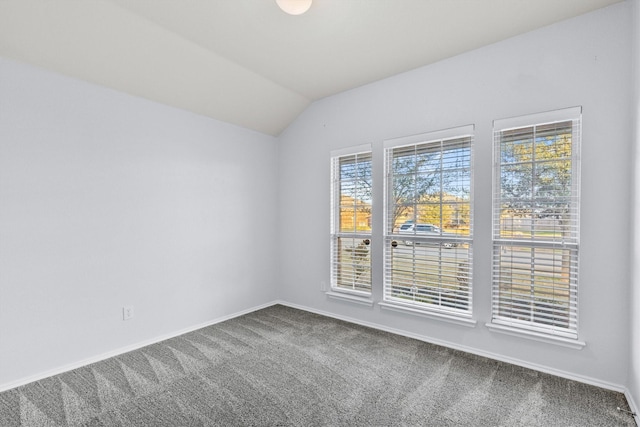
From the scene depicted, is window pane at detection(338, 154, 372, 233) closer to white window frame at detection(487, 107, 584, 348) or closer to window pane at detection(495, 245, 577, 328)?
white window frame at detection(487, 107, 584, 348)

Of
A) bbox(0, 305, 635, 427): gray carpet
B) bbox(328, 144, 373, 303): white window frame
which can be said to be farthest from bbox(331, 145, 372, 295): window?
bbox(0, 305, 635, 427): gray carpet

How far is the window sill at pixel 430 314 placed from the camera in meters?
2.83

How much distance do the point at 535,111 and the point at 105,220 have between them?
3.88 meters

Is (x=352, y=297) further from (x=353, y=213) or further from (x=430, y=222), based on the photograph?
(x=430, y=222)

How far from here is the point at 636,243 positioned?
2.04 meters

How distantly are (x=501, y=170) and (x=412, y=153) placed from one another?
2.82 feet

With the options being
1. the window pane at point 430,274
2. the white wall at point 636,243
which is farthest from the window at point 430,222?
the white wall at point 636,243

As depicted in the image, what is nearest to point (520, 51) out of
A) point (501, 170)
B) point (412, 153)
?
point (501, 170)

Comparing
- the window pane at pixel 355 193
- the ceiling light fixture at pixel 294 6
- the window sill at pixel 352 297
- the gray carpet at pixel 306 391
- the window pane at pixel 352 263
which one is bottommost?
the gray carpet at pixel 306 391

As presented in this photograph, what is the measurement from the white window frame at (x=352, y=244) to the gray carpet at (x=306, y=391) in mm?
768

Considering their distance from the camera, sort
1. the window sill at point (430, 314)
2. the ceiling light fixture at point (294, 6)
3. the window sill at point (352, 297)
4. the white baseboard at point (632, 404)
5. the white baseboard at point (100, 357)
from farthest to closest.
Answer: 1. the window sill at point (352, 297)
2. the window sill at point (430, 314)
3. the white baseboard at point (100, 357)
4. the ceiling light fixture at point (294, 6)
5. the white baseboard at point (632, 404)

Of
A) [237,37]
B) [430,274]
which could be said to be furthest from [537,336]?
[237,37]

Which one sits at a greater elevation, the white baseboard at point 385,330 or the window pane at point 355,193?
the window pane at point 355,193

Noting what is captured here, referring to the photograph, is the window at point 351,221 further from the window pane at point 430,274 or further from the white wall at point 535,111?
the window pane at point 430,274
